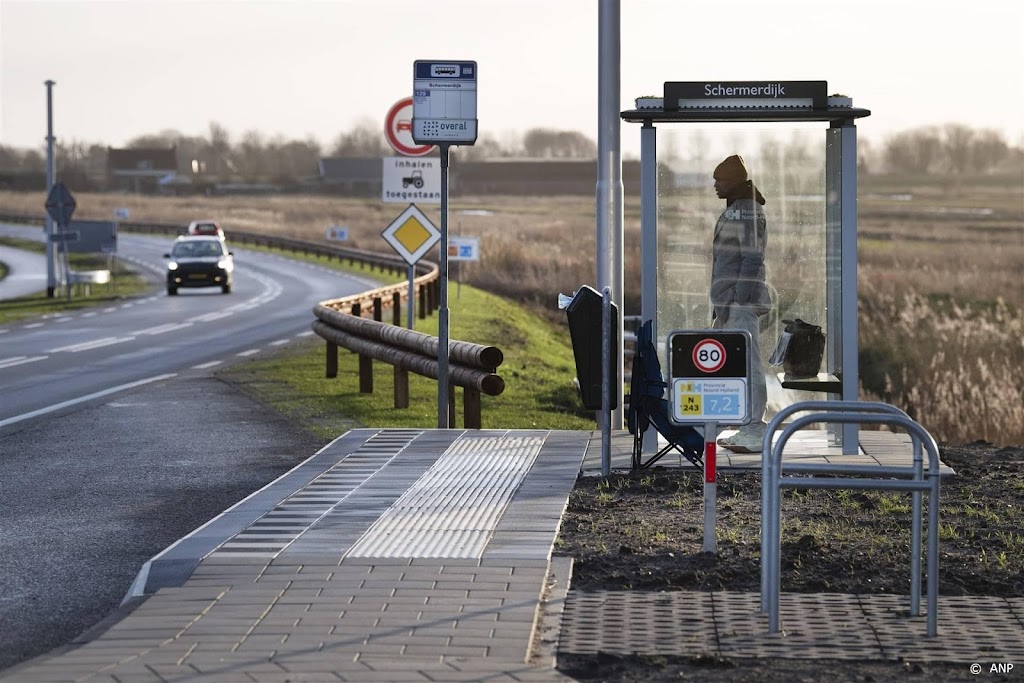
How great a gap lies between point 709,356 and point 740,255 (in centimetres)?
354

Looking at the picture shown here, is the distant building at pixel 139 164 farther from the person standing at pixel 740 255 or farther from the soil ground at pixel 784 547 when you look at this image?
the soil ground at pixel 784 547

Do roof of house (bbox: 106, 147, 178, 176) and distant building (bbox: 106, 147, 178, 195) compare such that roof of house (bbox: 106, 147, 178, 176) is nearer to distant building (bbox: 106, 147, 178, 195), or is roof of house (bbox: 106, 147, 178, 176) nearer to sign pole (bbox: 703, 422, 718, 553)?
distant building (bbox: 106, 147, 178, 195)

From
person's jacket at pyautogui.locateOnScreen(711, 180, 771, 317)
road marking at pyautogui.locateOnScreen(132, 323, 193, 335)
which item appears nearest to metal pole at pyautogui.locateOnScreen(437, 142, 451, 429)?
person's jacket at pyautogui.locateOnScreen(711, 180, 771, 317)

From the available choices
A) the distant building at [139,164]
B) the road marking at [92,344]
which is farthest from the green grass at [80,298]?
the distant building at [139,164]

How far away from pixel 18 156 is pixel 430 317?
15090 centimetres

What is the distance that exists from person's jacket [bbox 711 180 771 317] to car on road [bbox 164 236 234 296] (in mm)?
34071

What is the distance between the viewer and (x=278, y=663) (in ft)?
18.0

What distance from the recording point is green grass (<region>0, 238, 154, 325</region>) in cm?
3591

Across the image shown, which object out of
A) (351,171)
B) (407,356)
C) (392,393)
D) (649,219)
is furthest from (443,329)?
(351,171)

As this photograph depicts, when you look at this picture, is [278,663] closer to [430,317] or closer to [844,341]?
[844,341]

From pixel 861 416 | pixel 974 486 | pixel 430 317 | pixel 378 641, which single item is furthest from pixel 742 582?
pixel 430 317

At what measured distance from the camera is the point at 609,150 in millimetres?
12664

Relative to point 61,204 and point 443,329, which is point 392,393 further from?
point 61,204

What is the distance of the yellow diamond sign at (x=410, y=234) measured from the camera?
19.5 metres
